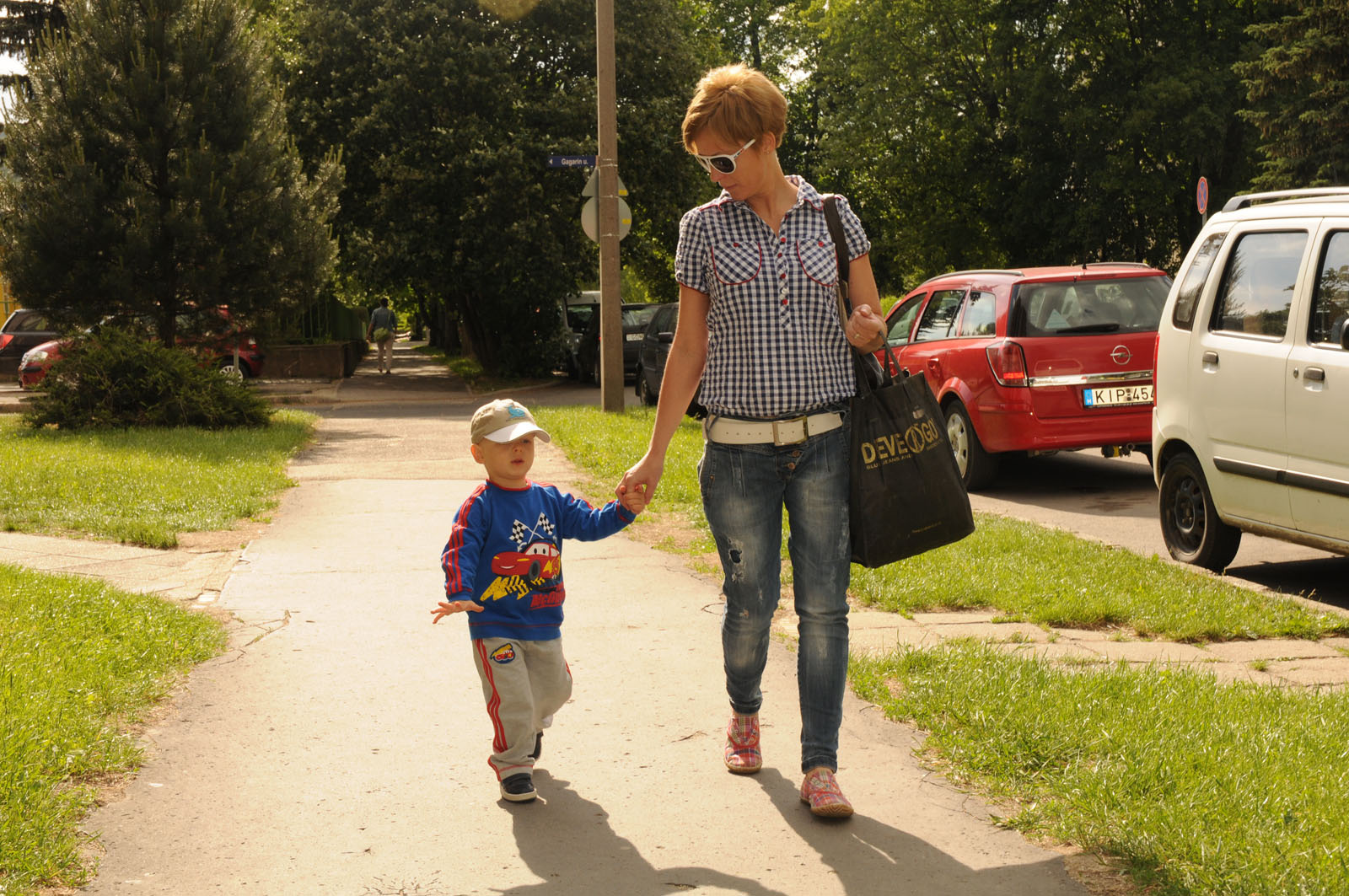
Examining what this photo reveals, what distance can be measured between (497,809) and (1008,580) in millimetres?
3711

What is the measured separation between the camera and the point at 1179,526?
26.8 feet

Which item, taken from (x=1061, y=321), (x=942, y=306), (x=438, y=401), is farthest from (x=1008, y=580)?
(x=438, y=401)

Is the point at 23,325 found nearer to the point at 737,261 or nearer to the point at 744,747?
the point at 744,747

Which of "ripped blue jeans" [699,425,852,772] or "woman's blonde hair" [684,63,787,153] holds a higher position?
"woman's blonde hair" [684,63,787,153]

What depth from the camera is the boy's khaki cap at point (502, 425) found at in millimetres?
4098

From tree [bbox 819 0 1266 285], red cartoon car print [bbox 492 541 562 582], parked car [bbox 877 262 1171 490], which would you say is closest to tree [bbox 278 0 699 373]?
tree [bbox 819 0 1266 285]

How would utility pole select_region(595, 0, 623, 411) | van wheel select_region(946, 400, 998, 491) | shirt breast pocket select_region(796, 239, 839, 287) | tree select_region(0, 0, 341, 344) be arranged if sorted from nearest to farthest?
1. shirt breast pocket select_region(796, 239, 839, 287)
2. van wheel select_region(946, 400, 998, 491)
3. tree select_region(0, 0, 341, 344)
4. utility pole select_region(595, 0, 623, 411)

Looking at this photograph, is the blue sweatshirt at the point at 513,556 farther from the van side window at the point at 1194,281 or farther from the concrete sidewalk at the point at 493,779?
the van side window at the point at 1194,281

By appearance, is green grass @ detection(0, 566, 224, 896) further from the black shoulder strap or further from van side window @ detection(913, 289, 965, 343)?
van side window @ detection(913, 289, 965, 343)

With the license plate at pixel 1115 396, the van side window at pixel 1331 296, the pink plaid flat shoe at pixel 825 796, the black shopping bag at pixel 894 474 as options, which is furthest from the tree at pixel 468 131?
the pink plaid flat shoe at pixel 825 796

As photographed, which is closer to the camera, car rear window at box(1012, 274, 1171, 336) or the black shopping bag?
the black shopping bag

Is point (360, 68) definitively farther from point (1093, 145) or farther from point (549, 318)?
point (1093, 145)

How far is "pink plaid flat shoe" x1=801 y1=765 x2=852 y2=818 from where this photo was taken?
12.9 ft

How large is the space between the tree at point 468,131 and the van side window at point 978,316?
15.4 meters
